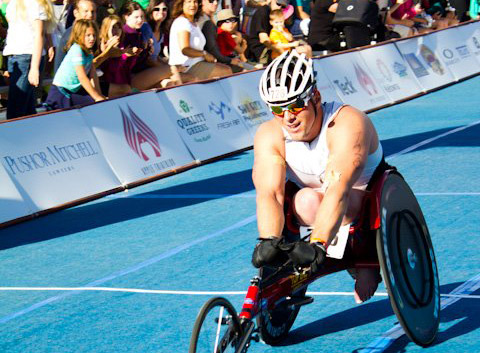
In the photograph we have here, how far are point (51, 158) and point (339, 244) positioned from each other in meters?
6.49

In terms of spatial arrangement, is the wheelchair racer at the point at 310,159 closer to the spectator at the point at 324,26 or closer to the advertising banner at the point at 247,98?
the advertising banner at the point at 247,98

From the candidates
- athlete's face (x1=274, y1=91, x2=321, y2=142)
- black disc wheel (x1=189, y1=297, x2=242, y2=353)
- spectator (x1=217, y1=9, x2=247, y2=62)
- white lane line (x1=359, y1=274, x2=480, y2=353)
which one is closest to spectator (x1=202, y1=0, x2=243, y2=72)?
spectator (x1=217, y1=9, x2=247, y2=62)


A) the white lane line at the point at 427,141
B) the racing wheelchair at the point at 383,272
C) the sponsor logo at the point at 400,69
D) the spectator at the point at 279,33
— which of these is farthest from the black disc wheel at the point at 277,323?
the sponsor logo at the point at 400,69

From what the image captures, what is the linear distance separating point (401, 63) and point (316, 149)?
1401 cm

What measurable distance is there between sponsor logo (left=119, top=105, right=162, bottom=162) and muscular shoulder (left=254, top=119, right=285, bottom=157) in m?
6.92

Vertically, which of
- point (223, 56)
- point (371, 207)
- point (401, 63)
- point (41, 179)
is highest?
point (371, 207)

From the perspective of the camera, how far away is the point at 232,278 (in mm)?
7840

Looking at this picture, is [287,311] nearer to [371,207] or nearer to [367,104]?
[371,207]

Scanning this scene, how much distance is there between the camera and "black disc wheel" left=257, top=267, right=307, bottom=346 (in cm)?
591

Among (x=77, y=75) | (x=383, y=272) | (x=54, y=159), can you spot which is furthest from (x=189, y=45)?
(x=383, y=272)

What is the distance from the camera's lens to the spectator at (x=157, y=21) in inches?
609

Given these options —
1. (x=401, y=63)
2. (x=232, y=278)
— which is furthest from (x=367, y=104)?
(x=232, y=278)

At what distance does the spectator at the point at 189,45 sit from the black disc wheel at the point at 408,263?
990 centimetres

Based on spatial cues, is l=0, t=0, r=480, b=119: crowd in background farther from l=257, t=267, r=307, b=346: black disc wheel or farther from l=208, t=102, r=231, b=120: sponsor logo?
l=257, t=267, r=307, b=346: black disc wheel
